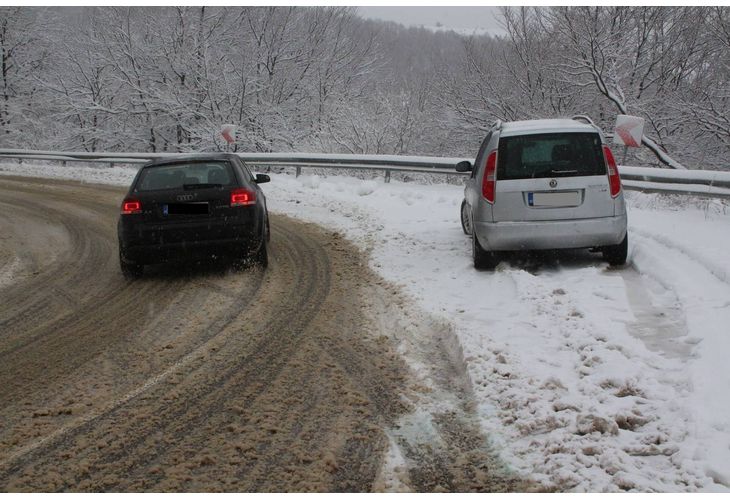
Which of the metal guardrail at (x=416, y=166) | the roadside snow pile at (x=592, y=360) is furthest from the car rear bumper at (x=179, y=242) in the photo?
the roadside snow pile at (x=592, y=360)

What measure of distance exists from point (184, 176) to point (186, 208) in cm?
51

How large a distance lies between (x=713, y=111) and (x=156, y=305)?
18.1 meters

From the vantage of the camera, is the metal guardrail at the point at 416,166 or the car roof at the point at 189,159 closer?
the car roof at the point at 189,159

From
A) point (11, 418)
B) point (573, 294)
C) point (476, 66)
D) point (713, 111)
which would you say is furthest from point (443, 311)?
point (476, 66)

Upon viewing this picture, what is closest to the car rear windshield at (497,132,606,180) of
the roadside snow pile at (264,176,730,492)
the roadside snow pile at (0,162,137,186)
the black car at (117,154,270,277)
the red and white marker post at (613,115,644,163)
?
the roadside snow pile at (264,176,730,492)

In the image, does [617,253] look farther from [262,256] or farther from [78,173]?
[78,173]

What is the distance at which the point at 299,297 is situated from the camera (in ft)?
23.1

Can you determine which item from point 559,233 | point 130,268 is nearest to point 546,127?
point 559,233

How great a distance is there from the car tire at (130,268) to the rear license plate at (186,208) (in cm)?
82

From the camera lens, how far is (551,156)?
7.20 m

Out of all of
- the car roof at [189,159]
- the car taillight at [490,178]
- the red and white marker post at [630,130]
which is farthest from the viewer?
the red and white marker post at [630,130]

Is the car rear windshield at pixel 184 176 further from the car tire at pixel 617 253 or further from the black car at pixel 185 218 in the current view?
the car tire at pixel 617 253

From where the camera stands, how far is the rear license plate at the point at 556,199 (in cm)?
711

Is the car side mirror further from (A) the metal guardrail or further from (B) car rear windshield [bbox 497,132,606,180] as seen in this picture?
(A) the metal guardrail
